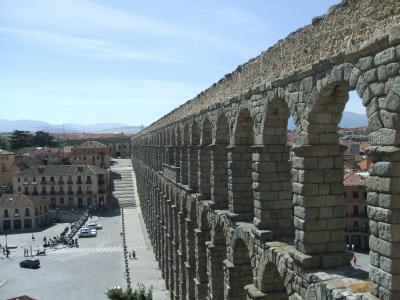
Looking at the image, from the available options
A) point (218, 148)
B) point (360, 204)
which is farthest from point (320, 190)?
point (360, 204)

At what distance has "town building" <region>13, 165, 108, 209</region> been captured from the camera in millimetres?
88312

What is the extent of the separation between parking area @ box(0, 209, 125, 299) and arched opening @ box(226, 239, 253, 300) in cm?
2620

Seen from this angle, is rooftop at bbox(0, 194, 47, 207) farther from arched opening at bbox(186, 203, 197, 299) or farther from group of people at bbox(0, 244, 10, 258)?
arched opening at bbox(186, 203, 197, 299)

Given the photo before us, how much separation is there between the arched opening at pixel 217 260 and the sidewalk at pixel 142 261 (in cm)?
1827

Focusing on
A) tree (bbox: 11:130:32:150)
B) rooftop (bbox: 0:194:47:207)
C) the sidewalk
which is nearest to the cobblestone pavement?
the sidewalk

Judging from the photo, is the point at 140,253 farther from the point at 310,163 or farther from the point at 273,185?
the point at 310,163

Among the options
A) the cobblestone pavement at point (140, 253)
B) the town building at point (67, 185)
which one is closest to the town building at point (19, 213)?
the town building at point (67, 185)

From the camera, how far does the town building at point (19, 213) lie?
74.8 m

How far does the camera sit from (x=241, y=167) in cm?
1697

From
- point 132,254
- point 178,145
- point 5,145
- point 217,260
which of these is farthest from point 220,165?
point 5,145

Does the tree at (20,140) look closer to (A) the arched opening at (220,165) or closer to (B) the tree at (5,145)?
(B) the tree at (5,145)

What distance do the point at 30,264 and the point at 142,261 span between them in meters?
12.5

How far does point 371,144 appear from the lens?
8.76 metres

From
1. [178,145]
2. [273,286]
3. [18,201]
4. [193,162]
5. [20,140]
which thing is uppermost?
[20,140]
